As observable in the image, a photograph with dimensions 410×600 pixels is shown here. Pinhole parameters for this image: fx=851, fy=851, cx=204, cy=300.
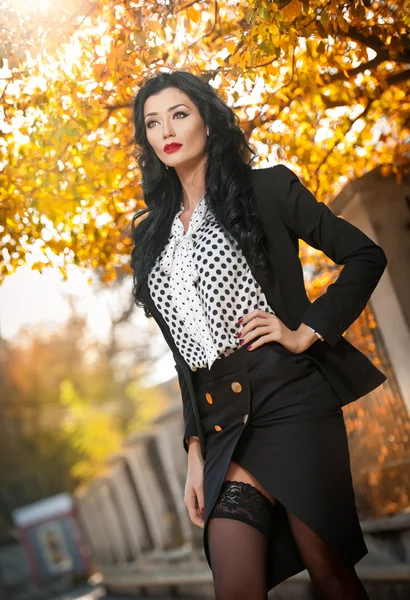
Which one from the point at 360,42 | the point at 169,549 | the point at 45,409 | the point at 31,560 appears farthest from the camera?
the point at 45,409

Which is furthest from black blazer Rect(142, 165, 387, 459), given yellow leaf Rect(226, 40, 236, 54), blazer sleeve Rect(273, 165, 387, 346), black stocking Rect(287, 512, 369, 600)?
yellow leaf Rect(226, 40, 236, 54)

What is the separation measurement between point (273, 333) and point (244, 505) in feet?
1.85

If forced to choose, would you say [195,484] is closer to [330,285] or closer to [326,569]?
[326,569]

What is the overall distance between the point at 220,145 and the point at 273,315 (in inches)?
28.2

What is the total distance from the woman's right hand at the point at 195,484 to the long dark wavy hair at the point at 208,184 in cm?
56

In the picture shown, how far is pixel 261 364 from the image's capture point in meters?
2.85

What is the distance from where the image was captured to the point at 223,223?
9.80 feet

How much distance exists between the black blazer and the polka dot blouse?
74mm

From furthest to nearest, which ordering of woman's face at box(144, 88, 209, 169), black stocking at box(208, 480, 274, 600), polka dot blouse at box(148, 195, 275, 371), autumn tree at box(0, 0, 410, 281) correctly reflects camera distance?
autumn tree at box(0, 0, 410, 281) → woman's face at box(144, 88, 209, 169) → polka dot blouse at box(148, 195, 275, 371) → black stocking at box(208, 480, 274, 600)

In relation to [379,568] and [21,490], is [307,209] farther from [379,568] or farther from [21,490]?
[21,490]

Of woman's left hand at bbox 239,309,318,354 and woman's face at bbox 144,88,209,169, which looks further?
woman's face at bbox 144,88,209,169

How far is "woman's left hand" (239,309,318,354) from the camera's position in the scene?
9.22 ft

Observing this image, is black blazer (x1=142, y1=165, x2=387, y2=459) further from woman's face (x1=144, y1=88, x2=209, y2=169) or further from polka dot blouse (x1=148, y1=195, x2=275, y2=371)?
woman's face (x1=144, y1=88, x2=209, y2=169)

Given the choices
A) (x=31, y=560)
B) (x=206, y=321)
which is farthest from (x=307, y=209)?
(x=31, y=560)
